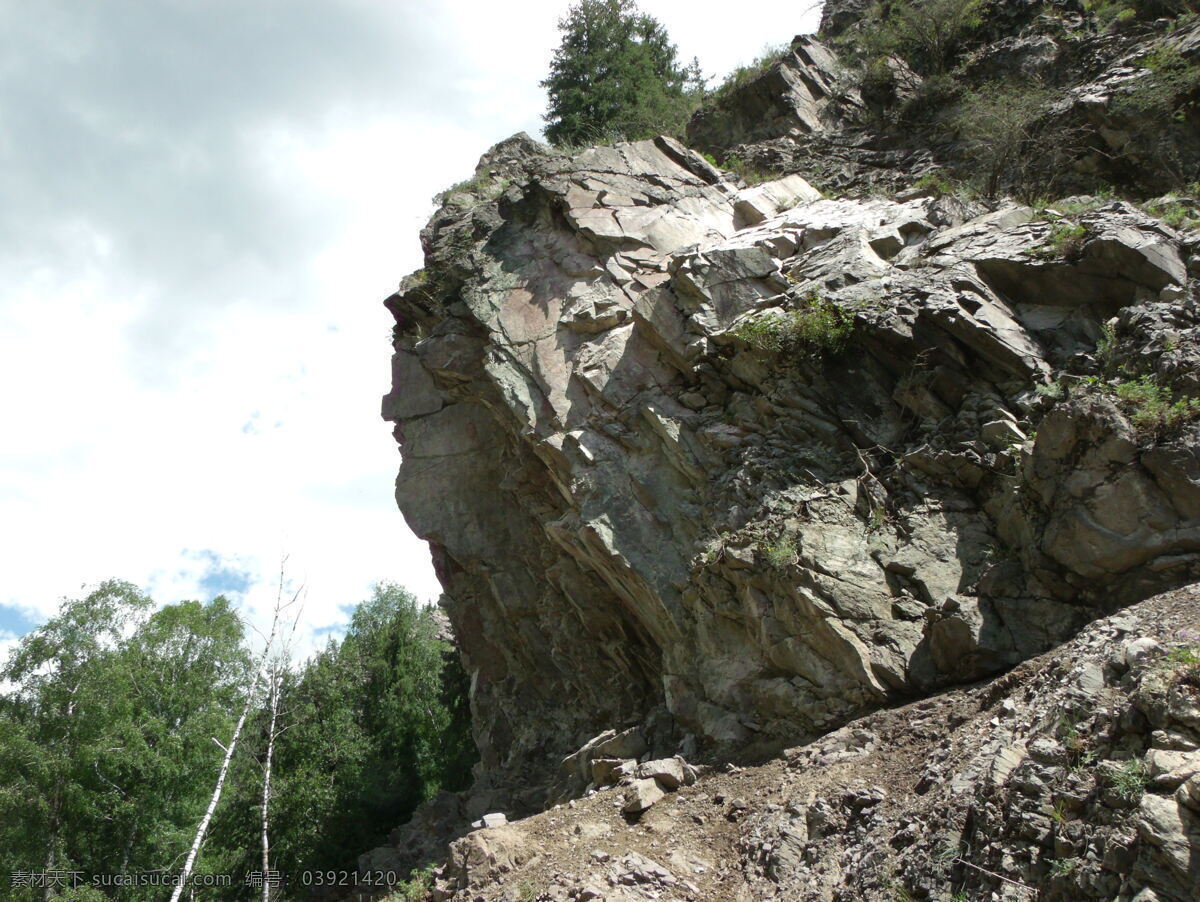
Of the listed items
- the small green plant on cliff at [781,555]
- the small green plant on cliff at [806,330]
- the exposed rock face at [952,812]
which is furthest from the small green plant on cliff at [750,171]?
the exposed rock face at [952,812]

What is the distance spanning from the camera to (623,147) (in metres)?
16.0

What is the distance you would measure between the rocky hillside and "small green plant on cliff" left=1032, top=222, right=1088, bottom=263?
45mm

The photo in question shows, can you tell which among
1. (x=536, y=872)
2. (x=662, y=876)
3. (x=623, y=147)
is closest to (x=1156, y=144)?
(x=623, y=147)

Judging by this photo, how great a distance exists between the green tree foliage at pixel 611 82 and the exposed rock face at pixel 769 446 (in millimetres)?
5896

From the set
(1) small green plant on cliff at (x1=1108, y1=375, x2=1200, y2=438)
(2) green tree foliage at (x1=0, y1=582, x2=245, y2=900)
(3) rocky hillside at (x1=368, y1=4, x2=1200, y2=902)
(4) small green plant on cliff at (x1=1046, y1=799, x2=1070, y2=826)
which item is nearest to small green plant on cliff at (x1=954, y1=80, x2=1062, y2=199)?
(3) rocky hillside at (x1=368, y1=4, x2=1200, y2=902)

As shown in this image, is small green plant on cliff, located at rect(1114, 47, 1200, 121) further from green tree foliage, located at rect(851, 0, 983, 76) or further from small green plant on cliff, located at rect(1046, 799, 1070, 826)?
small green plant on cliff, located at rect(1046, 799, 1070, 826)

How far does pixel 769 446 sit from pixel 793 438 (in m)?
0.34

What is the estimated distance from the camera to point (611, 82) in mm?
22797

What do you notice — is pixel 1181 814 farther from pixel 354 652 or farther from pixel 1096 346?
pixel 354 652

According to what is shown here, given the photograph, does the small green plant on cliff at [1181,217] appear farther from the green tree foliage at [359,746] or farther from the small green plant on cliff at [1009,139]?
the green tree foliage at [359,746]

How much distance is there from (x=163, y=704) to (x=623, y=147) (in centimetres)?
1703

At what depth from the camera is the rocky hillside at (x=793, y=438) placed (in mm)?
7789

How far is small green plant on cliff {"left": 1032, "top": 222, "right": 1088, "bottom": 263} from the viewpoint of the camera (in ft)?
31.3

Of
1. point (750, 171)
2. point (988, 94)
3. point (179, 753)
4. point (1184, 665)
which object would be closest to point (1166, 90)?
point (988, 94)
